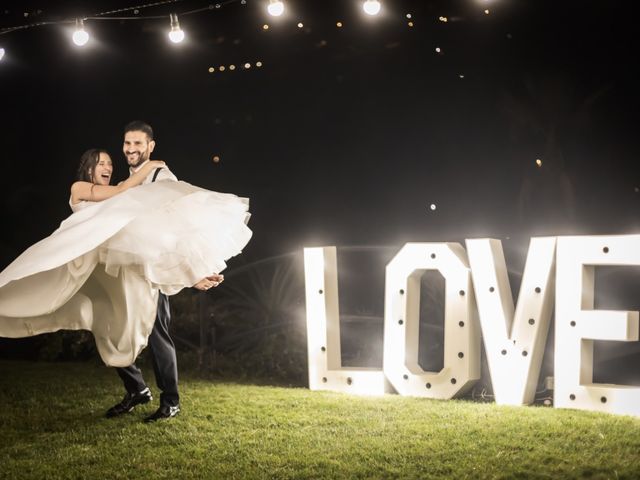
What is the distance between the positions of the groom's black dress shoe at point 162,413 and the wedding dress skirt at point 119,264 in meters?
0.47

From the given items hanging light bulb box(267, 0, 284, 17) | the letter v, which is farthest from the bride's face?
the letter v

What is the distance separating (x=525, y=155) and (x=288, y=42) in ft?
12.4

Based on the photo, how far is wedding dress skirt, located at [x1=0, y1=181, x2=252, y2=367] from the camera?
5.38 m

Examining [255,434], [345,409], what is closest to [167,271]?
[255,434]

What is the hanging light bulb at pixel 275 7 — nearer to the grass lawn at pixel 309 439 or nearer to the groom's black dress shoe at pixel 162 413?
the grass lawn at pixel 309 439

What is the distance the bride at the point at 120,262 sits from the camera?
17.6 feet

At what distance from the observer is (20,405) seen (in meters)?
6.69

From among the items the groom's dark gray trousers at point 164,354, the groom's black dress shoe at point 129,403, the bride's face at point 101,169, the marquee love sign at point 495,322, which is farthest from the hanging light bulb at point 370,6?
the groom's black dress shoe at point 129,403

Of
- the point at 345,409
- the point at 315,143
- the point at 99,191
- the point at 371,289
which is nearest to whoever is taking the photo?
the point at 99,191

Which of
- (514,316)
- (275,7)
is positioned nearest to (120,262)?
(275,7)

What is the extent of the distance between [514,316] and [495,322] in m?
0.16

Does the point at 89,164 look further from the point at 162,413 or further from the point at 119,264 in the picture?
the point at 162,413

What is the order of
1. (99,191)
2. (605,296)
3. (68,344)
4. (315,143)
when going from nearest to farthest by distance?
(99,191) < (68,344) < (605,296) < (315,143)

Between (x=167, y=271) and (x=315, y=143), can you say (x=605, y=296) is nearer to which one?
(x=315, y=143)
